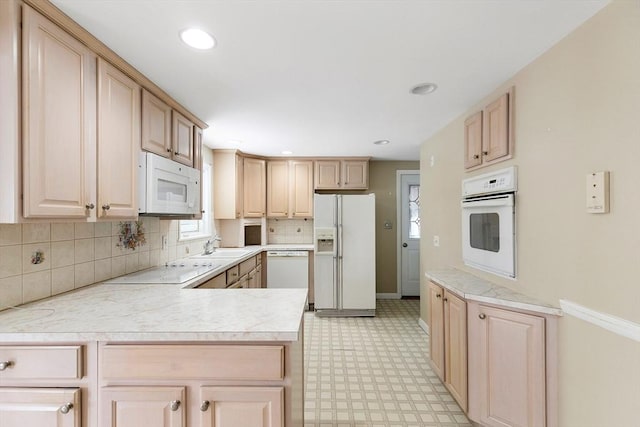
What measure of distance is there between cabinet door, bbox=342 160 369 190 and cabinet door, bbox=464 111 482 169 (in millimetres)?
2063

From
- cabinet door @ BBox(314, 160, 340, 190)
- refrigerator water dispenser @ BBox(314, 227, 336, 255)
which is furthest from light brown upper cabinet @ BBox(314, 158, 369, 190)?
refrigerator water dispenser @ BBox(314, 227, 336, 255)

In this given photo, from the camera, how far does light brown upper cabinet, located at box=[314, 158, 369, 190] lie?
450 cm

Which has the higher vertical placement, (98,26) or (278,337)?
(98,26)

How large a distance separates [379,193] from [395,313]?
185 cm

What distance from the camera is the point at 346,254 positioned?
396 cm

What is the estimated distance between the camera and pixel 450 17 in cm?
133

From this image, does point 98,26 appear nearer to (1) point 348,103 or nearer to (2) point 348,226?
(1) point 348,103

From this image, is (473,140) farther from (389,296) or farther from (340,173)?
(389,296)

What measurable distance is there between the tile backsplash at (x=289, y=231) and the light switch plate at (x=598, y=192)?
3.73 m

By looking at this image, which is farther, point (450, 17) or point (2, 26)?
point (450, 17)

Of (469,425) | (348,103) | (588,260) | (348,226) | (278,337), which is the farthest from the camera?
(348,226)

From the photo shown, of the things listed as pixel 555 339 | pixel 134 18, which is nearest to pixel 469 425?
pixel 555 339

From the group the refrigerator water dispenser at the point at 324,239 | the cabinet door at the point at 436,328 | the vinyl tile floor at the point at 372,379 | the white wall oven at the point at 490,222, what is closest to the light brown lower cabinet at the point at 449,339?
the cabinet door at the point at 436,328

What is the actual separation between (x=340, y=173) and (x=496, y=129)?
2.62 metres
